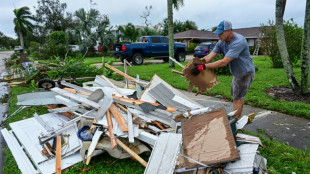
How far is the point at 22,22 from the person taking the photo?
40125 millimetres

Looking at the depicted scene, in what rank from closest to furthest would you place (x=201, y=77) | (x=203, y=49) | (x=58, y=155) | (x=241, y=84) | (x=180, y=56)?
(x=58, y=155) → (x=241, y=84) → (x=201, y=77) → (x=180, y=56) → (x=203, y=49)

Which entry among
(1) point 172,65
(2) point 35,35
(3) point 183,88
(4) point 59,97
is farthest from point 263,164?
(2) point 35,35

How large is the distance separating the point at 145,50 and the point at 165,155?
12345 mm

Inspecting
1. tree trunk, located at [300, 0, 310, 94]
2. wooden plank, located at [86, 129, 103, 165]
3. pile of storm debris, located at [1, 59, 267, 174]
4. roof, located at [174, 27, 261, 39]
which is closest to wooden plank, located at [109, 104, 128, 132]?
pile of storm debris, located at [1, 59, 267, 174]

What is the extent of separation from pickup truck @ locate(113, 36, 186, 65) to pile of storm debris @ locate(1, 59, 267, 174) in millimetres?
9720

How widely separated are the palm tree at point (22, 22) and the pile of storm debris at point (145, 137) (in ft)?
143

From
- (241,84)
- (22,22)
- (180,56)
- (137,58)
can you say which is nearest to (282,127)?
(241,84)

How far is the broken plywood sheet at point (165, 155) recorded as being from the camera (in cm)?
229

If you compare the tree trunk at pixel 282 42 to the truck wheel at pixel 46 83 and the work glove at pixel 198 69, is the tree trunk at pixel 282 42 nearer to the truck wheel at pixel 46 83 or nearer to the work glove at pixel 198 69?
the work glove at pixel 198 69

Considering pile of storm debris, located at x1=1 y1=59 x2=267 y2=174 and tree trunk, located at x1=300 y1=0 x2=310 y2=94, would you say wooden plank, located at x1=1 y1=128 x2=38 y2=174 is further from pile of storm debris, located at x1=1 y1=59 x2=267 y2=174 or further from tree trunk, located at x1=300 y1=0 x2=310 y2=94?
tree trunk, located at x1=300 y1=0 x2=310 y2=94

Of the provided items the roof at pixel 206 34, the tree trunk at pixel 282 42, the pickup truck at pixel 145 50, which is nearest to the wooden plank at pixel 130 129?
the tree trunk at pixel 282 42

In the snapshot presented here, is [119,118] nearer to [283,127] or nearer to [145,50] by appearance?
[283,127]

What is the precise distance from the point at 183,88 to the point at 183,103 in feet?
9.57

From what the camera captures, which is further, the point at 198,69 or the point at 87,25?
the point at 87,25
